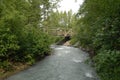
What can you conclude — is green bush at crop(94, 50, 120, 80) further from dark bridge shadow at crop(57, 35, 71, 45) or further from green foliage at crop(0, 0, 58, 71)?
dark bridge shadow at crop(57, 35, 71, 45)

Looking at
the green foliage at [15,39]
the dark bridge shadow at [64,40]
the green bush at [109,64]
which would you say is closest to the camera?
the green bush at [109,64]

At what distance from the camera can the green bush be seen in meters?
4.49

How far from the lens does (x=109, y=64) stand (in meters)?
4.77

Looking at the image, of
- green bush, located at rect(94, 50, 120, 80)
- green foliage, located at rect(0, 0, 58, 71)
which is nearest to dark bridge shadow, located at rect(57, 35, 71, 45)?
green foliage, located at rect(0, 0, 58, 71)

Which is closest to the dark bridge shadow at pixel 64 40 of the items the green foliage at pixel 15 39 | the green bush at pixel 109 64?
the green foliage at pixel 15 39

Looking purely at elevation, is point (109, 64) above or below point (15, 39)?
below

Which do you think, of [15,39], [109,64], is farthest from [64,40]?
[109,64]

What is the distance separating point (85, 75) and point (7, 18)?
4580mm

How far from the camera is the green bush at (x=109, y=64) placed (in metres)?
4.49

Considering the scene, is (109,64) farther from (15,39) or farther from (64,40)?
(64,40)

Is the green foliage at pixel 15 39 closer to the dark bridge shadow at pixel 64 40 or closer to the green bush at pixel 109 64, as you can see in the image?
the green bush at pixel 109 64

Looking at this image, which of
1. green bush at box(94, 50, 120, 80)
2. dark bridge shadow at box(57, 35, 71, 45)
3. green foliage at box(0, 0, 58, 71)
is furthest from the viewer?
dark bridge shadow at box(57, 35, 71, 45)

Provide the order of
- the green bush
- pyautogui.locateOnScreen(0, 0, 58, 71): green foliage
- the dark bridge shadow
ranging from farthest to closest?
the dark bridge shadow < pyautogui.locateOnScreen(0, 0, 58, 71): green foliage < the green bush

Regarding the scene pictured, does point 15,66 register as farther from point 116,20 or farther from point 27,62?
point 116,20
